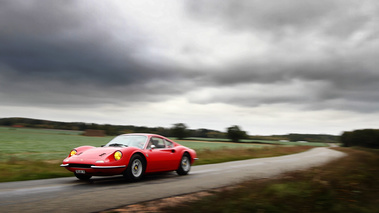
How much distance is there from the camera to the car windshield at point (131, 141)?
31.1 feet

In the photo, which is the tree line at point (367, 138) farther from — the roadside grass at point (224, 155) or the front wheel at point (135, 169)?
the front wheel at point (135, 169)

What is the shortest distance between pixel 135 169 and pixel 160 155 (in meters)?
1.16

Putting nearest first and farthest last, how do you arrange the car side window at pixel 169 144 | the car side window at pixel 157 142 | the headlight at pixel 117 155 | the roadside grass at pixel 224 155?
the headlight at pixel 117 155 → the car side window at pixel 157 142 → the car side window at pixel 169 144 → the roadside grass at pixel 224 155

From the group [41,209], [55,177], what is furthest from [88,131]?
[41,209]

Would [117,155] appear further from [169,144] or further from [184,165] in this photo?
[184,165]

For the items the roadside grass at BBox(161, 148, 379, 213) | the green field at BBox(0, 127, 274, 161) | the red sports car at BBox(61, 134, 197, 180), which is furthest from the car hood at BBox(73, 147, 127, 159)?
the green field at BBox(0, 127, 274, 161)

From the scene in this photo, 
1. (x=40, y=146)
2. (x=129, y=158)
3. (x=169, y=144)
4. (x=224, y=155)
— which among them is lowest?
(x=40, y=146)

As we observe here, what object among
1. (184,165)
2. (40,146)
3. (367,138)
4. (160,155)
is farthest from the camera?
(367,138)

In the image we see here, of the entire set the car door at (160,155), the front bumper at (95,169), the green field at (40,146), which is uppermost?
the car door at (160,155)

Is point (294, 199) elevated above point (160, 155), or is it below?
below

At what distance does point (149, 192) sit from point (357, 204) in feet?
13.3

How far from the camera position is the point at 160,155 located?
993 centimetres

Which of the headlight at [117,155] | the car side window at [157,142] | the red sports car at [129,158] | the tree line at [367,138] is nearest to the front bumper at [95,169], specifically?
the red sports car at [129,158]

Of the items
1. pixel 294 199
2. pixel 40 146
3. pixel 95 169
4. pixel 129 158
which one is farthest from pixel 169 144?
pixel 40 146
